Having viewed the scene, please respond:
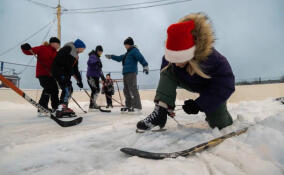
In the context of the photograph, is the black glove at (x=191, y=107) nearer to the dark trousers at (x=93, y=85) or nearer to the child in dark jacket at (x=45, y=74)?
the child in dark jacket at (x=45, y=74)

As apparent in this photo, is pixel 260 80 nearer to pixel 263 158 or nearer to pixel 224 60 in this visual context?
pixel 224 60

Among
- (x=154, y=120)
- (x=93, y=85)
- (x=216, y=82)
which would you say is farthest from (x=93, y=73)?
(x=216, y=82)

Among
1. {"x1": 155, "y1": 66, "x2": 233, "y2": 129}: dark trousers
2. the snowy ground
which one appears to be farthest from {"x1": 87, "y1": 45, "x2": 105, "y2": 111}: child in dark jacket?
the snowy ground

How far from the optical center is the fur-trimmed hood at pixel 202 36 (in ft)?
3.93

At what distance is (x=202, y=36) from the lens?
1204mm

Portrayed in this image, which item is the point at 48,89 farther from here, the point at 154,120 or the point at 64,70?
the point at 154,120

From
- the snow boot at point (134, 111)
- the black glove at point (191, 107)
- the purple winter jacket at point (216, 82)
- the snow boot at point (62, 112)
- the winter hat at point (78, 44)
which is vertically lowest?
the snow boot at point (134, 111)

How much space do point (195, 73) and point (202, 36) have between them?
332 mm

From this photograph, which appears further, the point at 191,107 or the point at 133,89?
the point at 133,89

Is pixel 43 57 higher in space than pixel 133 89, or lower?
higher

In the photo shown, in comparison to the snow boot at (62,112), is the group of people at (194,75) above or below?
above

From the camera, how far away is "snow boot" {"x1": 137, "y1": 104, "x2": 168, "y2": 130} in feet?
4.89

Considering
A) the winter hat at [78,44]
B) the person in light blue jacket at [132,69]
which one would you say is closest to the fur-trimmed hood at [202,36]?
the winter hat at [78,44]

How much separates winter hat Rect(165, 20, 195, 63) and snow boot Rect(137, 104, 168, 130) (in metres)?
0.49
